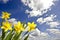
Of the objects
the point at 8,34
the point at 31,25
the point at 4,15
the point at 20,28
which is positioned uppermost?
the point at 4,15

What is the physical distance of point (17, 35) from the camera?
2.14 metres

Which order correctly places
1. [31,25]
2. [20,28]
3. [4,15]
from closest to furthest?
[20,28] < [31,25] < [4,15]

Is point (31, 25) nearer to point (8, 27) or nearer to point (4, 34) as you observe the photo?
point (8, 27)

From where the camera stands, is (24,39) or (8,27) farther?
(24,39)

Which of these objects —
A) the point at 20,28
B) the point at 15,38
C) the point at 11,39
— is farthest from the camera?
the point at 11,39

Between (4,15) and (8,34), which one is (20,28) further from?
(8,34)

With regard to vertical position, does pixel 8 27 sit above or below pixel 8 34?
below

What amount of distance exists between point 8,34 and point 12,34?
89 millimetres

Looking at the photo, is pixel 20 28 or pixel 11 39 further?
pixel 11 39

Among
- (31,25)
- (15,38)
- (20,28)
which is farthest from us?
(15,38)

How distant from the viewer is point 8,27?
158cm

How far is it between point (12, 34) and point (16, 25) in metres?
0.81

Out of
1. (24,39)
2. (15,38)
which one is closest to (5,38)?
(15,38)

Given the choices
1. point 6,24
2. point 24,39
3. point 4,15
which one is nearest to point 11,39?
point 24,39
